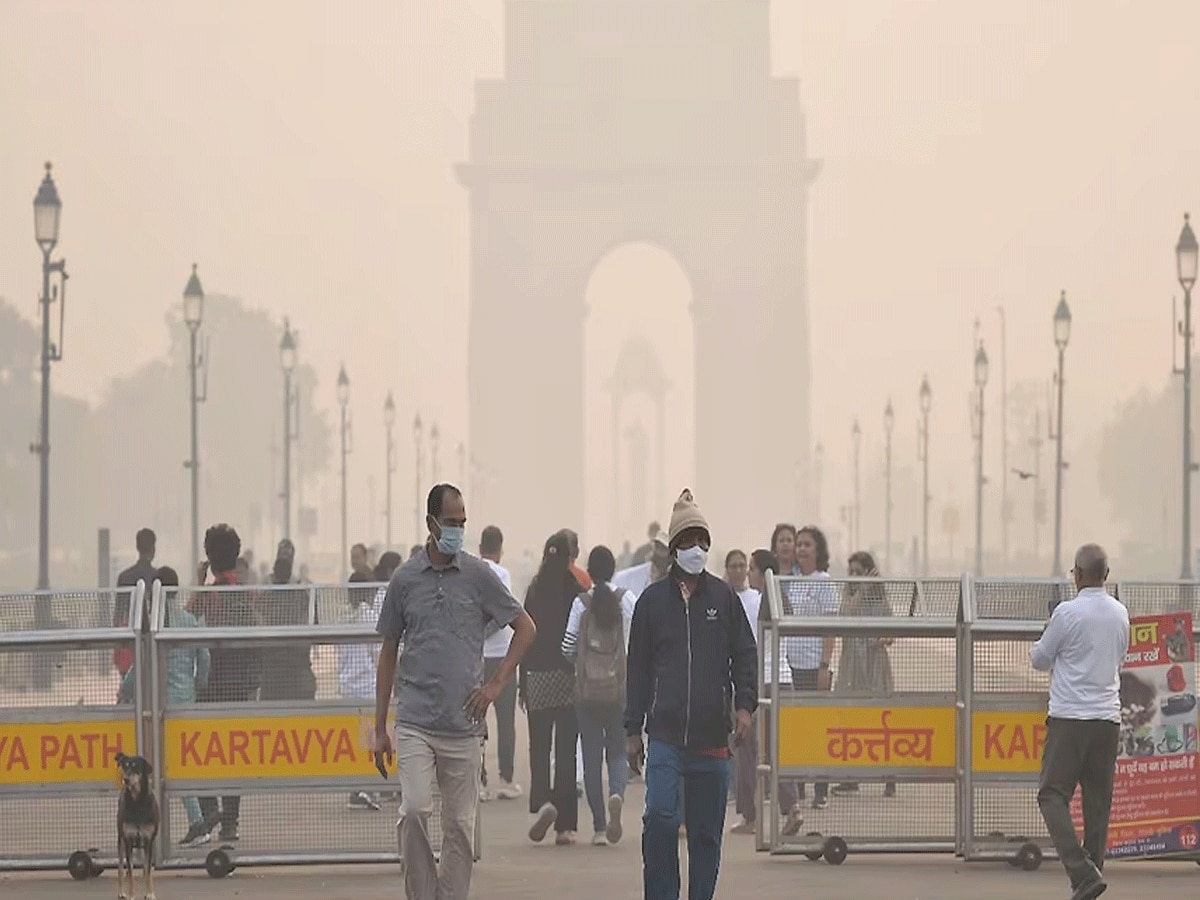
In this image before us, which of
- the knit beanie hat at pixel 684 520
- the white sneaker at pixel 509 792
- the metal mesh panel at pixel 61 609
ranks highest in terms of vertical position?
the knit beanie hat at pixel 684 520

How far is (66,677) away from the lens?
11.9 metres

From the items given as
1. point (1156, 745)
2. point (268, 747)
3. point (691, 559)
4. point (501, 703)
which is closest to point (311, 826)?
point (268, 747)

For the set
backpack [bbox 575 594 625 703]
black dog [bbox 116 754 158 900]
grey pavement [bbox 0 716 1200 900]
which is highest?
backpack [bbox 575 594 625 703]

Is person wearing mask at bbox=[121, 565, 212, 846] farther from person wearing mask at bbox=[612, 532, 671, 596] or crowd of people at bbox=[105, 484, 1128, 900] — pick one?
person wearing mask at bbox=[612, 532, 671, 596]

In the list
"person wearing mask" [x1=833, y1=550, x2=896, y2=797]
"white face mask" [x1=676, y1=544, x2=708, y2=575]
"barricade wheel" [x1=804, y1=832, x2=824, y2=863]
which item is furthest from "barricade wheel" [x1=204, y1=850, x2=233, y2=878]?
"white face mask" [x1=676, y1=544, x2=708, y2=575]

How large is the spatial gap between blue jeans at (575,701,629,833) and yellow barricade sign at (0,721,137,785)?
8.34 feet

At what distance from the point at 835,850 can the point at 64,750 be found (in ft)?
10.7

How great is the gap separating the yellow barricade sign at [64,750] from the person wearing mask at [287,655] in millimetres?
613

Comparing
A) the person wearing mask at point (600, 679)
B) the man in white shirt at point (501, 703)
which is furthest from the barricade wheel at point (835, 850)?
the man in white shirt at point (501, 703)

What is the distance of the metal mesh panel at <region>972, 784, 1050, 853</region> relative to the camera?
12.0 metres

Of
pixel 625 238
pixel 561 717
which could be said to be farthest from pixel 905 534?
pixel 561 717

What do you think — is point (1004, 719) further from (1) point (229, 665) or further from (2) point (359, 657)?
(1) point (229, 665)

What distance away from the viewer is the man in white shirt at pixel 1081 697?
1031 cm

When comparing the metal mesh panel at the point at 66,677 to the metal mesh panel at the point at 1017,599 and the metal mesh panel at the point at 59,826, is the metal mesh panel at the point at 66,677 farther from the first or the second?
the metal mesh panel at the point at 1017,599
